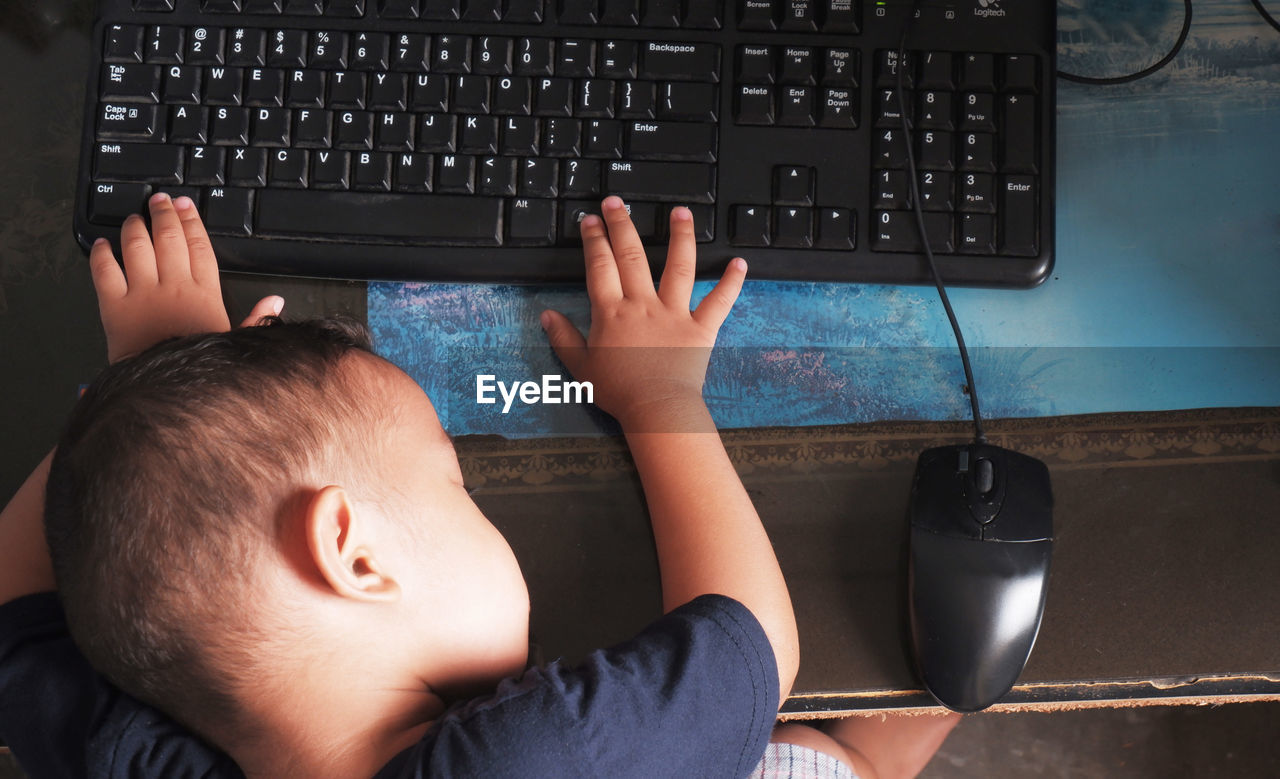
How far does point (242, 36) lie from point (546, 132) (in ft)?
0.70

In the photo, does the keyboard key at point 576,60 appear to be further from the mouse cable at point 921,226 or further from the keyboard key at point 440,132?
the mouse cable at point 921,226

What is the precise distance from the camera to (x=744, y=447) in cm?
63

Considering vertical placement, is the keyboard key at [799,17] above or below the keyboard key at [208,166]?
above

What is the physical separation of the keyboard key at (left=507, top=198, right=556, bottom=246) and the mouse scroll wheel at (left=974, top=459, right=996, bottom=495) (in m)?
0.30

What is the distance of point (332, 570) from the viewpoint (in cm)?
51

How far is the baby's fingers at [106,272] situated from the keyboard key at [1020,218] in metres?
0.59

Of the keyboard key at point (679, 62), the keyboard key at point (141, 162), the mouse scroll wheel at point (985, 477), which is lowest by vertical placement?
the mouse scroll wheel at point (985, 477)

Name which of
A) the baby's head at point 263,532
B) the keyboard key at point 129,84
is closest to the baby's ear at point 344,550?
the baby's head at point 263,532

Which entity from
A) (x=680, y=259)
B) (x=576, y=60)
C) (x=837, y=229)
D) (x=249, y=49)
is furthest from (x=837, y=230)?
(x=249, y=49)

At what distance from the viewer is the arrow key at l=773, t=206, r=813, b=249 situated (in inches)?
24.2

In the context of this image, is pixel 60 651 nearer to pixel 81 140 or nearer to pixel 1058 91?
pixel 81 140

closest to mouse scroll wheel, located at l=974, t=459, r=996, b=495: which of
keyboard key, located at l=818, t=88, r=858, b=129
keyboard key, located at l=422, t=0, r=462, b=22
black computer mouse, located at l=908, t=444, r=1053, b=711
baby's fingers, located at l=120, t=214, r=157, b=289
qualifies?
black computer mouse, located at l=908, t=444, r=1053, b=711

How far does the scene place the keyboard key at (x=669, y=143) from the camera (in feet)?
2.03

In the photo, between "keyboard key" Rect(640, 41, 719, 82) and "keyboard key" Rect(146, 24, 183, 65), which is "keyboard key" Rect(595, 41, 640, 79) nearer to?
"keyboard key" Rect(640, 41, 719, 82)
